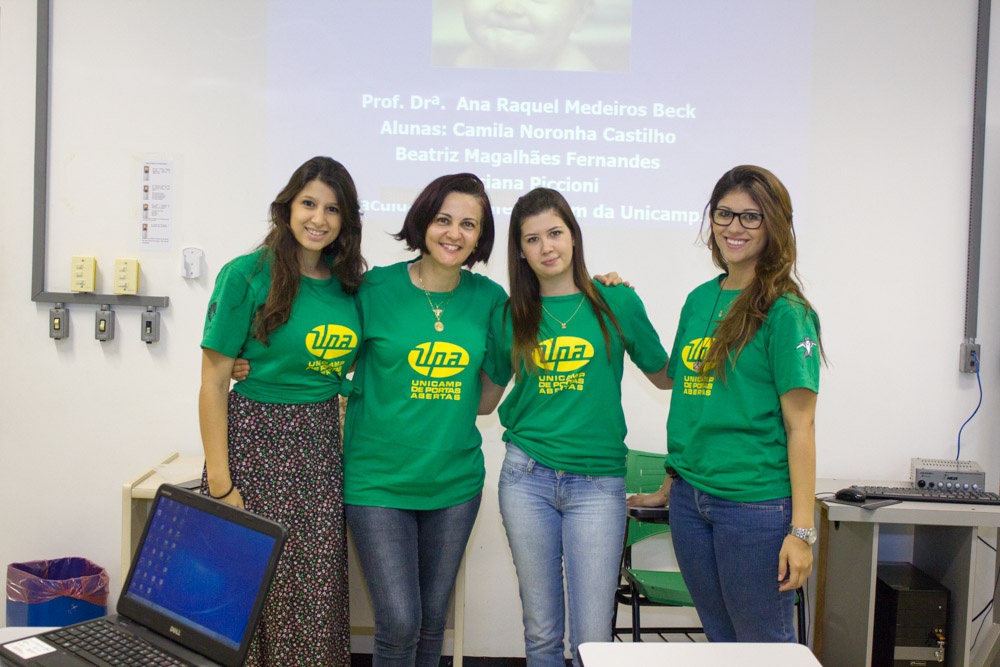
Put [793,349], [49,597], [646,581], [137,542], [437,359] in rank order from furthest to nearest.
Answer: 1. [49,597]
2. [646,581]
3. [137,542]
4. [437,359]
5. [793,349]

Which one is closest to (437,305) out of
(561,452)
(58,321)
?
(561,452)

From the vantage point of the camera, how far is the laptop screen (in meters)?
1.18

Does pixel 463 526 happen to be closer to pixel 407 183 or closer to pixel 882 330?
pixel 407 183

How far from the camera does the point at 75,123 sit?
3.03m

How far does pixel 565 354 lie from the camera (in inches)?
73.9

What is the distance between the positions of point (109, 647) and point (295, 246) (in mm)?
1011

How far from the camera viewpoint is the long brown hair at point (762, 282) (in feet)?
5.56

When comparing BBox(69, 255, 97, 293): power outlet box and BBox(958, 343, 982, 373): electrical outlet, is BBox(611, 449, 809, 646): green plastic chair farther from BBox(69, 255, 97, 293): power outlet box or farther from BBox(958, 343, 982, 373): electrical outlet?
BBox(69, 255, 97, 293): power outlet box

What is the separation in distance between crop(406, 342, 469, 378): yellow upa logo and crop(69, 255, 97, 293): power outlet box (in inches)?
70.9

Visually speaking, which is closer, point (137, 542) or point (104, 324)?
point (137, 542)

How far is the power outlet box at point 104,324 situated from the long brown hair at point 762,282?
2.39 metres

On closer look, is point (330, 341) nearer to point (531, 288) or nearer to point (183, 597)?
point (531, 288)

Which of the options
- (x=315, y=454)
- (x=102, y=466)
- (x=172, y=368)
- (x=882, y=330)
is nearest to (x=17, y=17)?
(x=172, y=368)

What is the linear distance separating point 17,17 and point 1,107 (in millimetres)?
358
